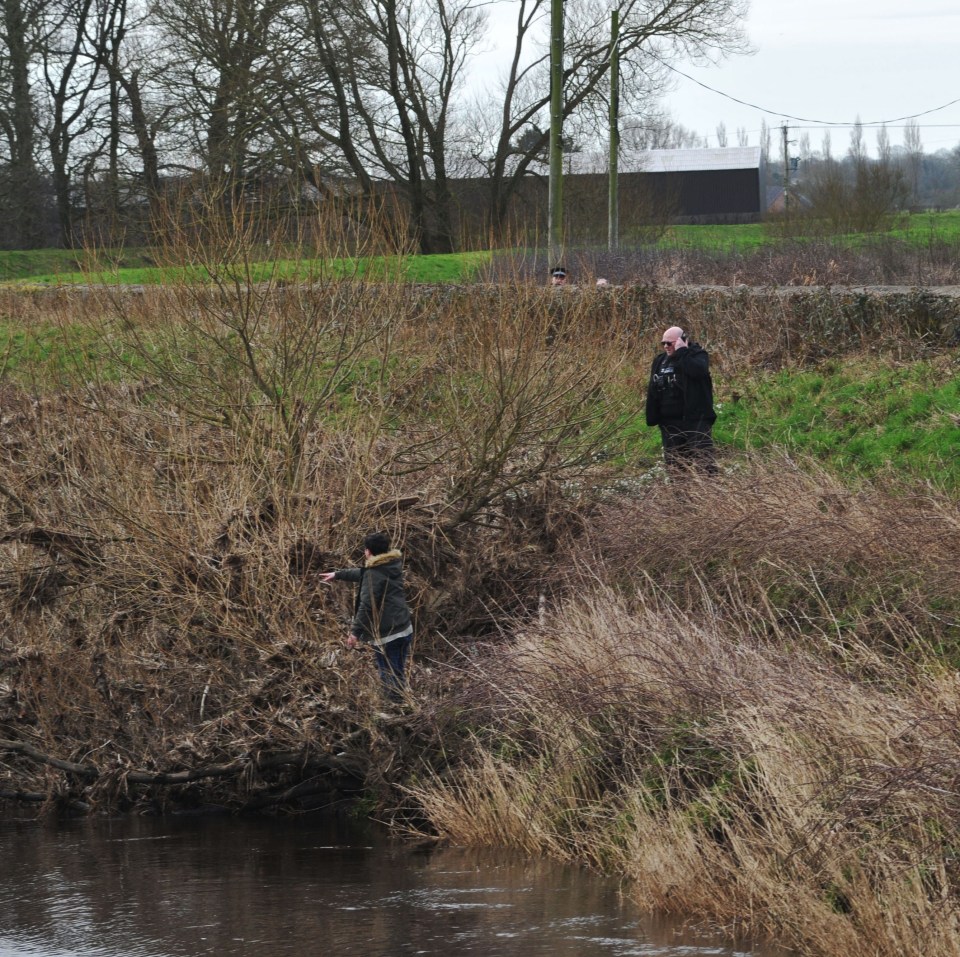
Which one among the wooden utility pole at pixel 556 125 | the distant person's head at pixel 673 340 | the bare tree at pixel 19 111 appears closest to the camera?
the distant person's head at pixel 673 340

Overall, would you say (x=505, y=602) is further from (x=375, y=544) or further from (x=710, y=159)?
(x=710, y=159)

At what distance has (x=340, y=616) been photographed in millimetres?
9680

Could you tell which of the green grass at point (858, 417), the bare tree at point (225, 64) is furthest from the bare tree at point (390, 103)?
the green grass at point (858, 417)

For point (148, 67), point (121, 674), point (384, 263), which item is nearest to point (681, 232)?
point (148, 67)

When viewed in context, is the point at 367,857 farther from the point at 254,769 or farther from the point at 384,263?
the point at 384,263

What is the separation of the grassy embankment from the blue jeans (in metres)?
0.15

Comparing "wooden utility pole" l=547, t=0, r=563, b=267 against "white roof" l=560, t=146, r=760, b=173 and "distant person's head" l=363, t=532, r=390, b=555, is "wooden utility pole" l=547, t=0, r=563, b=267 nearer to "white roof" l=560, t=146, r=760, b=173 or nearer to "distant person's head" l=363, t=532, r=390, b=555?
"distant person's head" l=363, t=532, r=390, b=555

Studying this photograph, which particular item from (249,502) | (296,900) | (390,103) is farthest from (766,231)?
(296,900)

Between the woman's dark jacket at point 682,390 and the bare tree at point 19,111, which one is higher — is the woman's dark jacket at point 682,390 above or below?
below

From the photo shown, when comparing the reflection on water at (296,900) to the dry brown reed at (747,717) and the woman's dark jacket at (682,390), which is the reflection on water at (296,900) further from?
the woman's dark jacket at (682,390)

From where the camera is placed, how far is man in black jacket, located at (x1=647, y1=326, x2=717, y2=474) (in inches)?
464

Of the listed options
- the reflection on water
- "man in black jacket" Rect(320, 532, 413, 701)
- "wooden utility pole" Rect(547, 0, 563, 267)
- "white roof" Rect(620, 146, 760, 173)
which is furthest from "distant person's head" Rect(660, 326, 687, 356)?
"white roof" Rect(620, 146, 760, 173)

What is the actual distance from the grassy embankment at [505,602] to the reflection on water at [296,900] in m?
0.31

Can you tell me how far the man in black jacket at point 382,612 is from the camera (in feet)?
29.2
